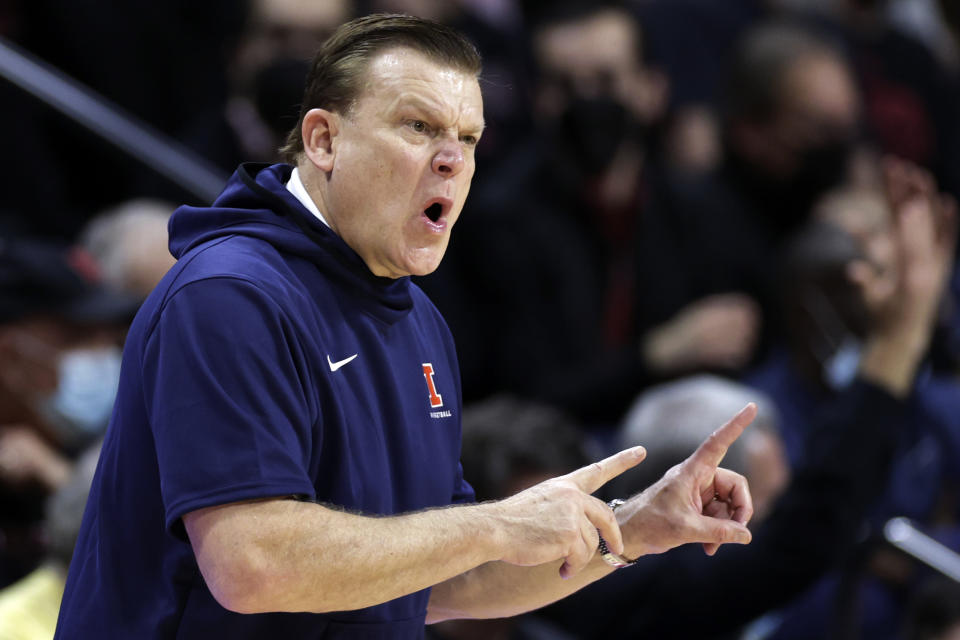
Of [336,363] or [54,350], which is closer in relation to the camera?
[336,363]

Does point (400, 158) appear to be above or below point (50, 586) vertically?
above

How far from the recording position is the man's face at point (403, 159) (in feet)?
5.75

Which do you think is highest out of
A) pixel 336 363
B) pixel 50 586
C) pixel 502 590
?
pixel 336 363

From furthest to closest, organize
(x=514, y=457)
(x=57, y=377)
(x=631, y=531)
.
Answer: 1. (x=57, y=377)
2. (x=514, y=457)
3. (x=631, y=531)

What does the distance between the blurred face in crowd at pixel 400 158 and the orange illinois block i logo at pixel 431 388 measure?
156 millimetres

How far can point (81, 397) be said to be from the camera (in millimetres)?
3738

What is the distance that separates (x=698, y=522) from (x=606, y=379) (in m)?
2.49

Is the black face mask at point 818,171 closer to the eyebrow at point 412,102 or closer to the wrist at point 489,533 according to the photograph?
the eyebrow at point 412,102

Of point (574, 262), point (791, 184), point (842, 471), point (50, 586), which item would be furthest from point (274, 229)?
point (791, 184)

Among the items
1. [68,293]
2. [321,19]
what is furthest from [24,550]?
[321,19]

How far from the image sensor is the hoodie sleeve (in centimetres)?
156

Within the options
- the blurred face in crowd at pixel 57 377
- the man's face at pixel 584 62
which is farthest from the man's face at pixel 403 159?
the man's face at pixel 584 62

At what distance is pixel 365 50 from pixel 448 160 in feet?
0.54

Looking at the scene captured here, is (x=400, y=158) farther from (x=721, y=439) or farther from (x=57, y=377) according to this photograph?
(x=57, y=377)
